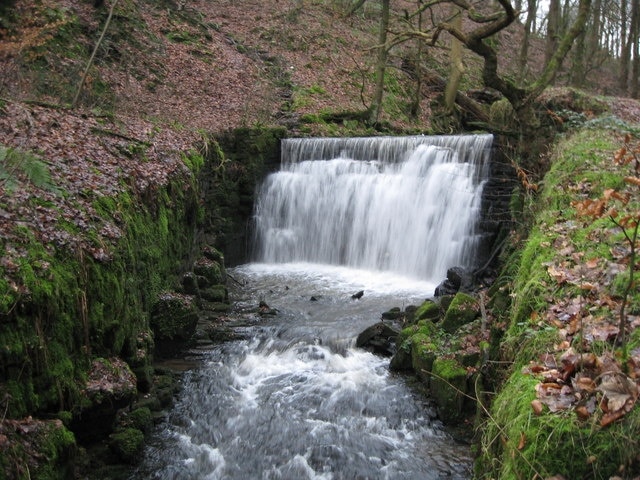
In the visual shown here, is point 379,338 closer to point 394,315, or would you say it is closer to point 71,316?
point 394,315

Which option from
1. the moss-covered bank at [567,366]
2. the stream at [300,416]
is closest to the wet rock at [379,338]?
the stream at [300,416]

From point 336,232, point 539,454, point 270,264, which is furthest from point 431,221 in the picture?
point 539,454

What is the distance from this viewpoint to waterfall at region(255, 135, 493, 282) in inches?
491

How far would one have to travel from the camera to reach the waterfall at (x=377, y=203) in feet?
40.9

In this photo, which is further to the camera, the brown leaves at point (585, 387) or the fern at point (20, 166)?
the fern at point (20, 166)

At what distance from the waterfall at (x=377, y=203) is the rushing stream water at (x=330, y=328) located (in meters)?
0.03

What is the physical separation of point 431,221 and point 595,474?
34.8 feet

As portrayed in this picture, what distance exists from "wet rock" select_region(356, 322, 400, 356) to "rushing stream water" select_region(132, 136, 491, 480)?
20cm

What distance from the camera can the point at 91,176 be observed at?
718cm

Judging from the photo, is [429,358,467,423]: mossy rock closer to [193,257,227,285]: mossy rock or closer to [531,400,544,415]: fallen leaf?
[531,400,544,415]: fallen leaf

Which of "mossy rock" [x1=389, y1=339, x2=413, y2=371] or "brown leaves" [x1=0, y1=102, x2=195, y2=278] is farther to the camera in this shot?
"mossy rock" [x1=389, y1=339, x2=413, y2=371]

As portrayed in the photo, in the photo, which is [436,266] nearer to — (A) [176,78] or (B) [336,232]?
(B) [336,232]

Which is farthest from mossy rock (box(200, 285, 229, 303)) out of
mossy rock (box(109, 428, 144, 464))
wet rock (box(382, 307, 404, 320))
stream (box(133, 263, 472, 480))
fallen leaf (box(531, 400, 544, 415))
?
fallen leaf (box(531, 400, 544, 415))

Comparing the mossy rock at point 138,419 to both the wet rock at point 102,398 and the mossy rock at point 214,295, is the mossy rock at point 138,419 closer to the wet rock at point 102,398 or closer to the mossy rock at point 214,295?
the wet rock at point 102,398
